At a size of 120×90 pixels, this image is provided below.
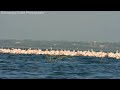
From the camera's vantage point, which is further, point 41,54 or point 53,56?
point 41,54
